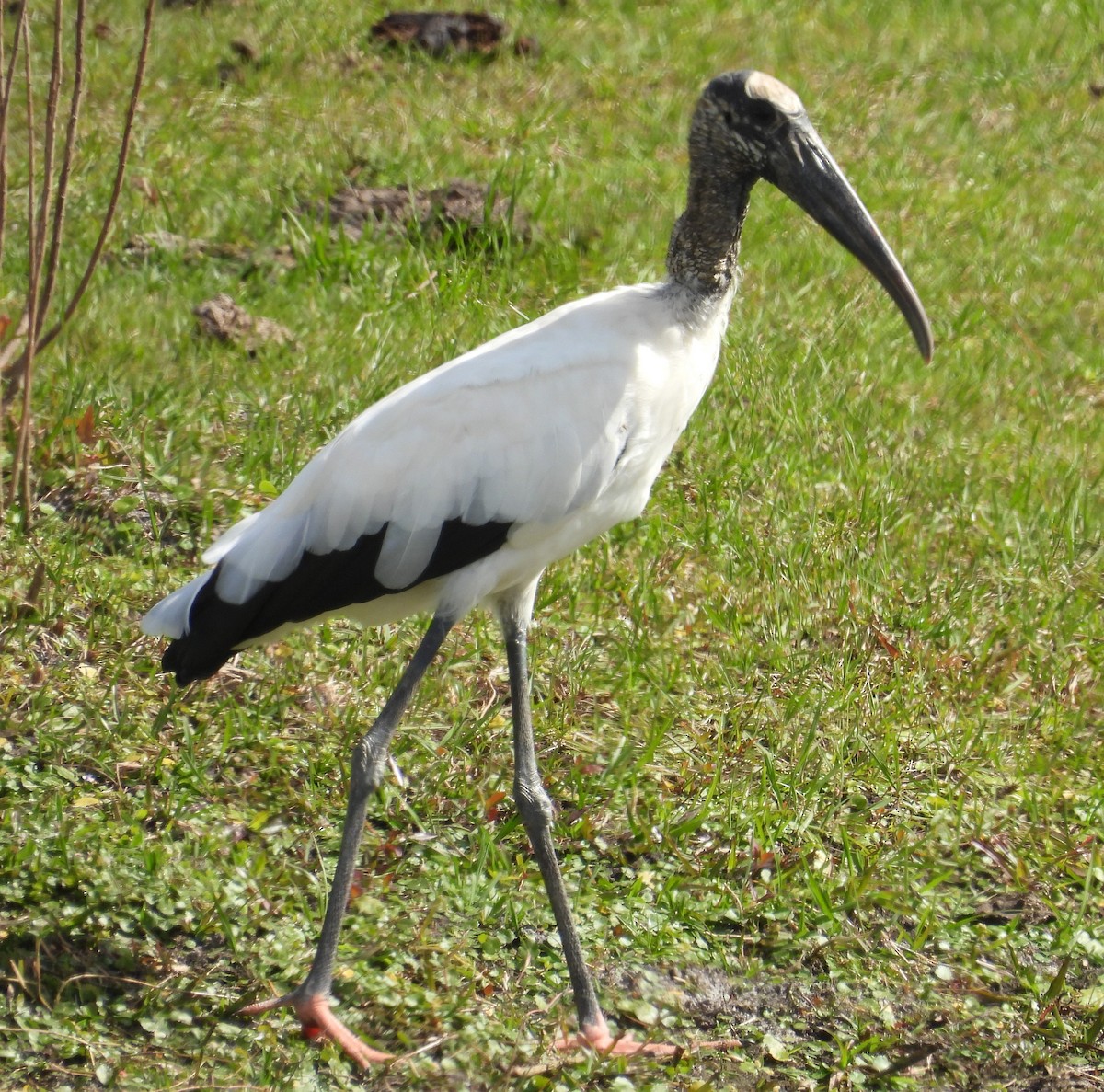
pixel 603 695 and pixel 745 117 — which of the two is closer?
pixel 745 117

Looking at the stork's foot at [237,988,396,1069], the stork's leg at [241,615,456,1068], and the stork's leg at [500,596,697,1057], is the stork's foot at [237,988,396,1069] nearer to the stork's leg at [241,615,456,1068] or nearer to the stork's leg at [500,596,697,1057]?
the stork's leg at [241,615,456,1068]

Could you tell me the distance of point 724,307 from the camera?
301 cm

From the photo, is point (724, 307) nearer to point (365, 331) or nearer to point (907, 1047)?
point (907, 1047)

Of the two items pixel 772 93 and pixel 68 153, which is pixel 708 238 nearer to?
pixel 772 93

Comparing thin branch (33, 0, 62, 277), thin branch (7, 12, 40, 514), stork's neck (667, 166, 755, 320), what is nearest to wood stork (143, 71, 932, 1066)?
stork's neck (667, 166, 755, 320)

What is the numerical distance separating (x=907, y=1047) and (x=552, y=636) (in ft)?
4.64

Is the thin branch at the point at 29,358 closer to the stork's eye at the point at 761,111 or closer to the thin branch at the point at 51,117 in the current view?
the thin branch at the point at 51,117

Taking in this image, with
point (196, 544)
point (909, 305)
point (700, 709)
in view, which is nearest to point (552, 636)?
point (700, 709)

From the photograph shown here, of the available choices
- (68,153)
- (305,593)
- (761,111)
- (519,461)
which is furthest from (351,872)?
(761,111)

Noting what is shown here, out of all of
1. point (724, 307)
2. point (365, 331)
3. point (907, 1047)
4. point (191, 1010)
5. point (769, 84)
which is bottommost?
point (191, 1010)

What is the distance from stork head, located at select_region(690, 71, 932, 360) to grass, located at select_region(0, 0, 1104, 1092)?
1.19 metres

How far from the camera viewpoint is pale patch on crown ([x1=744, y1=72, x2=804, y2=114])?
2879 millimetres

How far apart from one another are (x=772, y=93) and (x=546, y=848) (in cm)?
154

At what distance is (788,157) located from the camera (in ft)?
9.56
